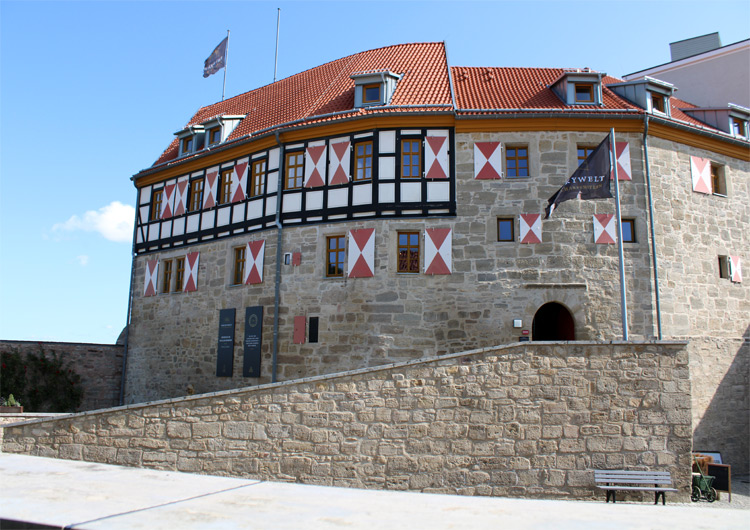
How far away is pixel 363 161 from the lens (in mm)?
14297

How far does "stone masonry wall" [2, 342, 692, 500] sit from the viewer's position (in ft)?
28.3

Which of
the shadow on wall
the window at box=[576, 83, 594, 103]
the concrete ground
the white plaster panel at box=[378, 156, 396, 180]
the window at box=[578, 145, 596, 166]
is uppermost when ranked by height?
the window at box=[576, 83, 594, 103]

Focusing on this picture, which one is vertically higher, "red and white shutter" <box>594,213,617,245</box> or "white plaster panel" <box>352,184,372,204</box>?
"white plaster panel" <box>352,184,372,204</box>

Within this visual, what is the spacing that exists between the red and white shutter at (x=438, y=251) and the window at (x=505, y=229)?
3.80ft

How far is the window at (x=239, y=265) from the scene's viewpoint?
15656mm

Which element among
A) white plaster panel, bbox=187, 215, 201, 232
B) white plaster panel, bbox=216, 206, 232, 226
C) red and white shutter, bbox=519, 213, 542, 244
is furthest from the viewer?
white plaster panel, bbox=187, 215, 201, 232

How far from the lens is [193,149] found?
1791 cm

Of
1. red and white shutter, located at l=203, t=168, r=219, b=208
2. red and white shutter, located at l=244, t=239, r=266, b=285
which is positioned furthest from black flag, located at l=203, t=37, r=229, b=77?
red and white shutter, located at l=244, t=239, r=266, b=285

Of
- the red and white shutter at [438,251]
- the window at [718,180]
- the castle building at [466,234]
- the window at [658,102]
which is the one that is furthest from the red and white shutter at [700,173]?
the red and white shutter at [438,251]

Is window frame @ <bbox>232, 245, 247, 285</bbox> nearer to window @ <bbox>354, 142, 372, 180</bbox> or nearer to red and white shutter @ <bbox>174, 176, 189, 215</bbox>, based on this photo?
red and white shutter @ <bbox>174, 176, 189, 215</bbox>

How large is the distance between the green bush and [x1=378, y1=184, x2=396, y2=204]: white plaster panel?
10528 mm

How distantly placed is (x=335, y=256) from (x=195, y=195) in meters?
5.56

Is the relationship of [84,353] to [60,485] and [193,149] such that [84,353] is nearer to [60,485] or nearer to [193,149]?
[193,149]

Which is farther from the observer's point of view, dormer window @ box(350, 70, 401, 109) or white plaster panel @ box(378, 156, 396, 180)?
dormer window @ box(350, 70, 401, 109)
